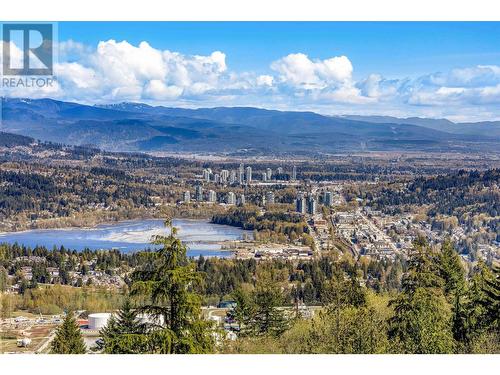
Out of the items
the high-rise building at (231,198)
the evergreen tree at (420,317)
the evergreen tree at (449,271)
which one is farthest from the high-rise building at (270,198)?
the evergreen tree at (420,317)

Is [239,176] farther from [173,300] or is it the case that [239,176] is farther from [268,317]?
[173,300]

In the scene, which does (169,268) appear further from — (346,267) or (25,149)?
(25,149)

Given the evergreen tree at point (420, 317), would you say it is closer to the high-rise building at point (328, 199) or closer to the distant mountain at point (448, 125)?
the high-rise building at point (328, 199)

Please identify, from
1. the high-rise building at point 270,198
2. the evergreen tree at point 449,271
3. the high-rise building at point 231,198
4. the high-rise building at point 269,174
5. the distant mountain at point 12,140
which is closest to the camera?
the evergreen tree at point 449,271

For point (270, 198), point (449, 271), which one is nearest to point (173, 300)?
point (449, 271)

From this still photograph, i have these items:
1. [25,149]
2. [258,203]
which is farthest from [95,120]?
[258,203]

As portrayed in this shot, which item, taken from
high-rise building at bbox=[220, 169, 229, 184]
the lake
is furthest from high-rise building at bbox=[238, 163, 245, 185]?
the lake
